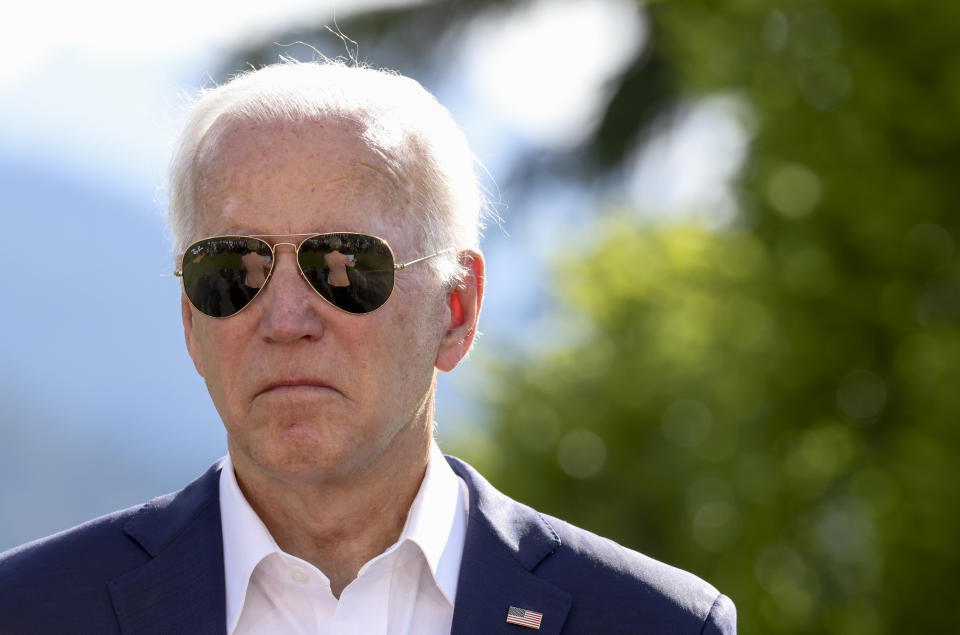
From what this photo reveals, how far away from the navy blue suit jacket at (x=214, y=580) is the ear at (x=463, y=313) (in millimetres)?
376

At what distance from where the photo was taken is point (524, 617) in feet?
10.0

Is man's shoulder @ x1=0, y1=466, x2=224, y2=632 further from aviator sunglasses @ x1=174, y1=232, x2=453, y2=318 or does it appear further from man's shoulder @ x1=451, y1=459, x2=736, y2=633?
man's shoulder @ x1=451, y1=459, x2=736, y2=633

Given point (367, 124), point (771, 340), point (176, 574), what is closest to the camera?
point (176, 574)

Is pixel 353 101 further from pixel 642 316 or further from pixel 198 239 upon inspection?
pixel 642 316

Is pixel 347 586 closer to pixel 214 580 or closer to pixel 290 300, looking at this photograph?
pixel 214 580

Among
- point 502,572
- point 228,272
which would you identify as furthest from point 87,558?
point 502,572

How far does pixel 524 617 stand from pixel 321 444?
643mm

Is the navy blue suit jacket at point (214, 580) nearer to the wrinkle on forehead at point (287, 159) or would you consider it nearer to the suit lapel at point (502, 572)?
the suit lapel at point (502, 572)

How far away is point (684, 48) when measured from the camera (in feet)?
39.0

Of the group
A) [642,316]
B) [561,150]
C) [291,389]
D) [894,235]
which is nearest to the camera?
[291,389]

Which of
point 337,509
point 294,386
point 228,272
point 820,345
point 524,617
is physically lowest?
point 524,617

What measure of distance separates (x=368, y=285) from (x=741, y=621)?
825cm

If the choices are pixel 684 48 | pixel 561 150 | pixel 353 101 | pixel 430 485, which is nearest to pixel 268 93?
pixel 353 101

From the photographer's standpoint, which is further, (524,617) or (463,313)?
(463,313)
